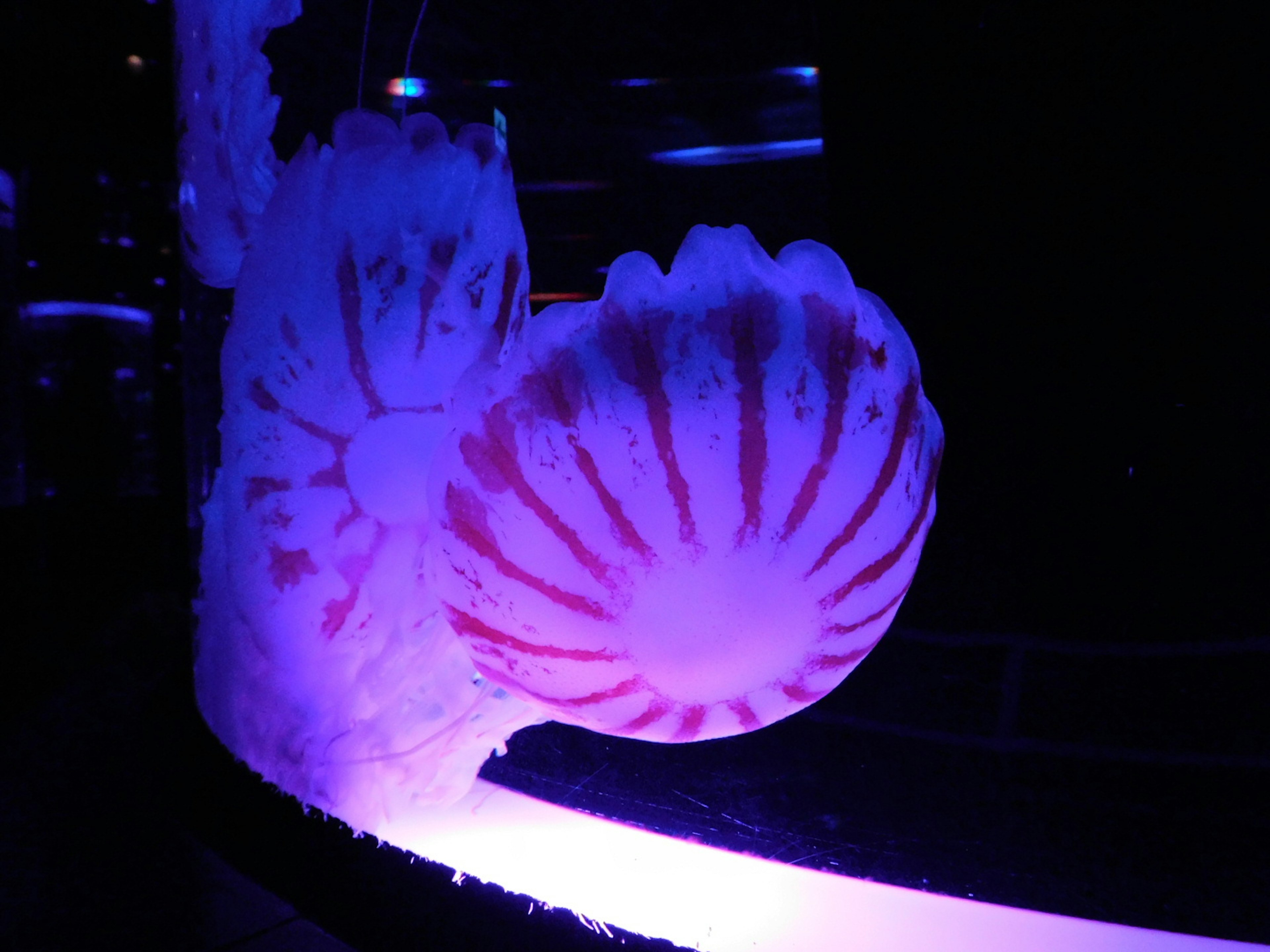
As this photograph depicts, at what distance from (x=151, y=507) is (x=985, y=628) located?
1773mm

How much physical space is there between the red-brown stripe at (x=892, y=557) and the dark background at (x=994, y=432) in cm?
15

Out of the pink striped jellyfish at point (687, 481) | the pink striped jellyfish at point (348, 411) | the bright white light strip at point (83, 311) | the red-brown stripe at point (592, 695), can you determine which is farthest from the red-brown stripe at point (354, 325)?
the bright white light strip at point (83, 311)

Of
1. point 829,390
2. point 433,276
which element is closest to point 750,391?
point 829,390

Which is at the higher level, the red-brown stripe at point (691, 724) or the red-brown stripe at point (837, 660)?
the red-brown stripe at point (837, 660)

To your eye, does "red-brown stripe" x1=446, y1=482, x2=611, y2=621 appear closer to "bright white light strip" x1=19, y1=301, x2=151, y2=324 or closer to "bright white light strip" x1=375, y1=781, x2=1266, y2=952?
"bright white light strip" x1=375, y1=781, x2=1266, y2=952

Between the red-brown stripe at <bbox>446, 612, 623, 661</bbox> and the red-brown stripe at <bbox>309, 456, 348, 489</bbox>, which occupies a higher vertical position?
the red-brown stripe at <bbox>309, 456, 348, 489</bbox>

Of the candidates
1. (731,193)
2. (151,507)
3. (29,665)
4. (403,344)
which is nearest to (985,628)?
(731,193)

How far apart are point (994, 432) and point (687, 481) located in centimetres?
34

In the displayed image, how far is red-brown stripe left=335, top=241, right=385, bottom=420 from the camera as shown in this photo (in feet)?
1.92

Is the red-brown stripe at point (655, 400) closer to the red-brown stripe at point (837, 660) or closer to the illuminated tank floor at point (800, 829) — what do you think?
the red-brown stripe at point (837, 660)

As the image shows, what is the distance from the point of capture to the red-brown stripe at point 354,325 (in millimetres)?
584

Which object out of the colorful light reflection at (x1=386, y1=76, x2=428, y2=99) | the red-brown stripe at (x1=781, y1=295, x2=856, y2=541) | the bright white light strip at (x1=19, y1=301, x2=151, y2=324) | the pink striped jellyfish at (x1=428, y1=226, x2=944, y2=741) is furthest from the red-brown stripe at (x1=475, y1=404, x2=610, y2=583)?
the bright white light strip at (x1=19, y1=301, x2=151, y2=324)

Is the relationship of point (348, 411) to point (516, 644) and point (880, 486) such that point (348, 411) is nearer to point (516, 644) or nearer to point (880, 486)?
point (516, 644)

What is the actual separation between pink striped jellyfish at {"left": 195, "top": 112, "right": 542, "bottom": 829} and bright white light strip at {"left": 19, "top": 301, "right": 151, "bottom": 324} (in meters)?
1.23
